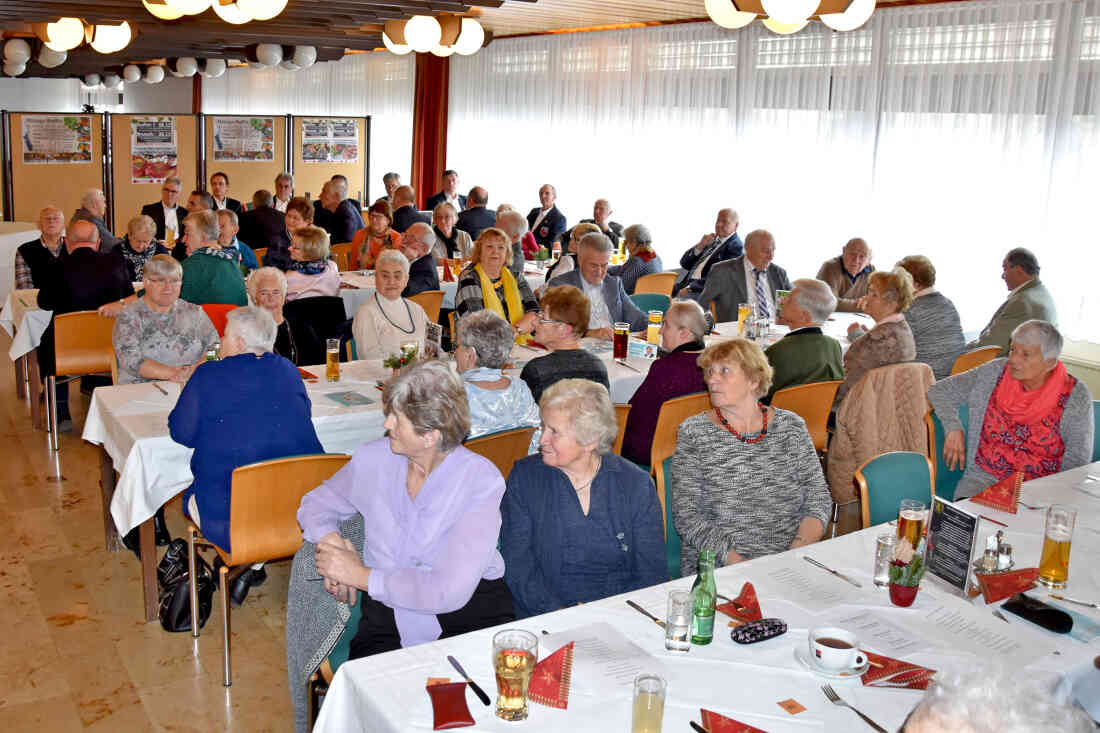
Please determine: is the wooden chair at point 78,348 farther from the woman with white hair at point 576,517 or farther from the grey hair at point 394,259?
the woman with white hair at point 576,517

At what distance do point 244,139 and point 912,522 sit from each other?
11796 millimetres

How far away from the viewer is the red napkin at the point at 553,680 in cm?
225

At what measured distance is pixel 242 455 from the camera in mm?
3752

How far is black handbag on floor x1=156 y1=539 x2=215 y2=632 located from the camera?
4.12 meters

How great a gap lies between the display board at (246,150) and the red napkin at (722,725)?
39.5ft

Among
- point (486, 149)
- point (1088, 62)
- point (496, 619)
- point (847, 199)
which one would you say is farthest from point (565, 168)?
point (496, 619)

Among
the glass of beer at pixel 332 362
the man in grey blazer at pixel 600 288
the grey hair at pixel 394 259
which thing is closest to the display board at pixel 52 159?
the grey hair at pixel 394 259

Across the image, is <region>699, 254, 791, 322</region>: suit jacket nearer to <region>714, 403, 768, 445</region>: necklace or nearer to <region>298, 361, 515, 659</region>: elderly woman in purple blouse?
<region>714, 403, 768, 445</region>: necklace

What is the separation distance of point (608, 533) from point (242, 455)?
56.6 inches

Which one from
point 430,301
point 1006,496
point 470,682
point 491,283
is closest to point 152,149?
point 430,301

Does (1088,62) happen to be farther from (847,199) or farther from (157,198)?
(157,198)

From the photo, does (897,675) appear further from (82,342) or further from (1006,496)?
(82,342)

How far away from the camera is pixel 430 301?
7098 millimetres

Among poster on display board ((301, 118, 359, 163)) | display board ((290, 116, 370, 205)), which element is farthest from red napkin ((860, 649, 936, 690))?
poster on display board ((301, 118, 359, 163))
